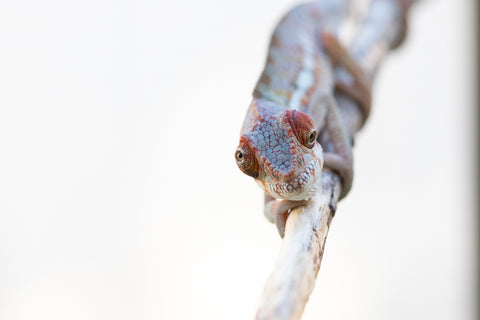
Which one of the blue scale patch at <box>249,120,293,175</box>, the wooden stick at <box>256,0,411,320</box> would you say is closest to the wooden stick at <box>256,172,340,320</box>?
the wooden stick at <box>256,0,411,320</box>

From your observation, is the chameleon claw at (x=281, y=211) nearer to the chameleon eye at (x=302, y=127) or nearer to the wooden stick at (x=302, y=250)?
the wooden stick at (x=302, y=250)

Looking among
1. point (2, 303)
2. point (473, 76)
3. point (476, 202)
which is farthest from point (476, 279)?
point (2, 303)

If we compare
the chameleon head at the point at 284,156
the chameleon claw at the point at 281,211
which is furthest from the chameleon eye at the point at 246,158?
the chameleon claw at the point at 281,211

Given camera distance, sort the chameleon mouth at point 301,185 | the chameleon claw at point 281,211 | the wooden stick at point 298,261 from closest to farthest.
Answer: the wooden stick at point 298,261 → the chameleon mouth at point 301,185 → the chameleon claw at point 281,211

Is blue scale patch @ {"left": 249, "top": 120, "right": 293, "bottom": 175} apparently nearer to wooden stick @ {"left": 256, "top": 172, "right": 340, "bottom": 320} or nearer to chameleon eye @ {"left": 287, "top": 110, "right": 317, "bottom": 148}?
chameleon eye @ {"left": 287, "top": 110, "right": 317, "bottom": 148}

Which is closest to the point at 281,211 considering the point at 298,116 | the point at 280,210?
the point at 280,210

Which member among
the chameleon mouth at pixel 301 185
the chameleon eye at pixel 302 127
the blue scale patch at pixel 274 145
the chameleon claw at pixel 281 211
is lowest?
the chameleon claw at pixel 281 211

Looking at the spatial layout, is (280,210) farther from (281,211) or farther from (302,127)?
(302,127)

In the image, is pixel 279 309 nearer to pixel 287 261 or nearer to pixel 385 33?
pixel 287 261
